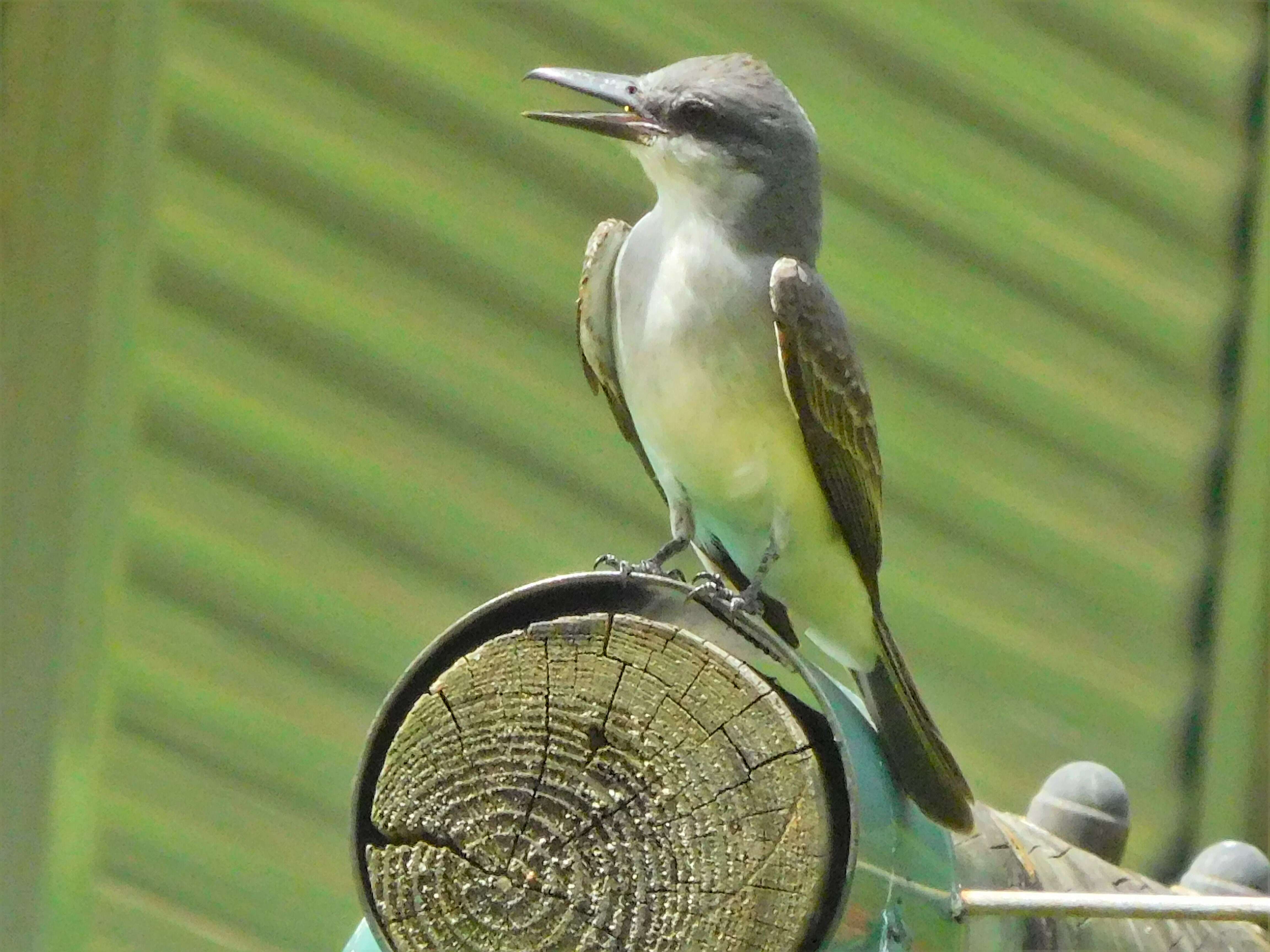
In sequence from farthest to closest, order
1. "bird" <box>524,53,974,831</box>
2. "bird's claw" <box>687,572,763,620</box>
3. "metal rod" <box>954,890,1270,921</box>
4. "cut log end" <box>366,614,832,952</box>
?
"bird" <box>524,53,974,831</box>, "metal rod" <box>954,890,1270,921</box>, "bird's claw" <box>687,572,763,620</box>, "cut log end" <box>366,614,832,952</box>

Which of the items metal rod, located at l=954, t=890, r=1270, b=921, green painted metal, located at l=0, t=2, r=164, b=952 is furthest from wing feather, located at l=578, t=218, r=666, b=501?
green painted metal, located at l=0, t=2, r=164, b=952

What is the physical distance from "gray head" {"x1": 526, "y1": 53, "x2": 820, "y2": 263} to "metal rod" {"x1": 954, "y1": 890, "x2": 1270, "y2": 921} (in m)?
1.00

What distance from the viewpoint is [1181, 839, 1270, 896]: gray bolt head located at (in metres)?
3.21

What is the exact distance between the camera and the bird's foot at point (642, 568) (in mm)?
1972

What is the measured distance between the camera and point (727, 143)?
8.61ft

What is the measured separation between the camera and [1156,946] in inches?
103

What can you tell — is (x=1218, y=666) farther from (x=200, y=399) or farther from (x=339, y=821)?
(x=200, y=399)

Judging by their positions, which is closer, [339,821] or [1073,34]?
[339,821]

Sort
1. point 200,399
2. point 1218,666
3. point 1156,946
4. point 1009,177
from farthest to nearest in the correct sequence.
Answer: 1. point 1218,666
2. point 1009,177
3. point 200,399
4. point 1156,946

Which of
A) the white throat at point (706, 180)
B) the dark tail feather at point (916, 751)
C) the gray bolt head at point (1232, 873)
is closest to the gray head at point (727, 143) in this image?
the white throat at point (706, 180)

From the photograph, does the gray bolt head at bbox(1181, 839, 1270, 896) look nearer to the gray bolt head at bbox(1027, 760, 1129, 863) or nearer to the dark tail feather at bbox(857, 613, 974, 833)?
the gray bolt head at bbox(1027, 760, 1129, 863)

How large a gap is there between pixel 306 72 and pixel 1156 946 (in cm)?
269

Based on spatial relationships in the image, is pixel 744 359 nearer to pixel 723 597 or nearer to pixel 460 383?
pixel 723 597

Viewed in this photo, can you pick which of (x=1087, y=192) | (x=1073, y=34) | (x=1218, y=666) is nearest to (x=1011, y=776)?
(x=1218, y=666)
